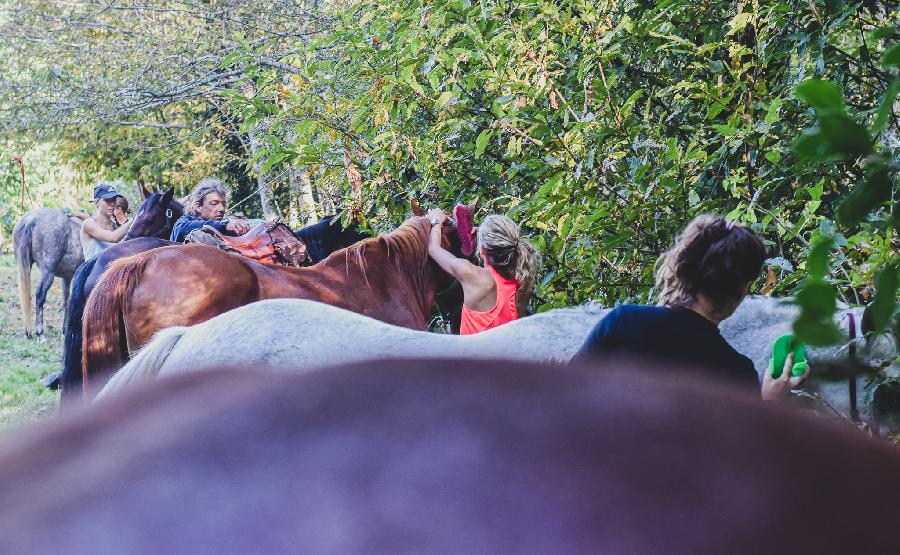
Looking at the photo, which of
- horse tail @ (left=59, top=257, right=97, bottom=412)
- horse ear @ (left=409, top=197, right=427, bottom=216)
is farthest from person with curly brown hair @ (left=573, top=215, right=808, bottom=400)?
→ horse tail @ (left=59, top=257, right=97, bottom=412)

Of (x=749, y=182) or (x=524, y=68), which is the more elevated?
(x=524, y=68)

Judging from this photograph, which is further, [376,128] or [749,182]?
[376,128]

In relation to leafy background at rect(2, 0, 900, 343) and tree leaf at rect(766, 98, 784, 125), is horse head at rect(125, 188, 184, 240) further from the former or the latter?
tree leaf at rect(766, 98, 784, 125)

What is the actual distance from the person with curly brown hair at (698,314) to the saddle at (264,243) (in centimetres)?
351

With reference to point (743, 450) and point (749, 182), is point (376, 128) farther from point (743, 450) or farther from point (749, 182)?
point (743, 450)

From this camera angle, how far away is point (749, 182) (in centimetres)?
309

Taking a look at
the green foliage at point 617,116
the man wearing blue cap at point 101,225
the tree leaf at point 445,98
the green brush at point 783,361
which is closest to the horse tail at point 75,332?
the green foliage at point 617,116

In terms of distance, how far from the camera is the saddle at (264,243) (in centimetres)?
532

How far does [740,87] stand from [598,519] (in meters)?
2.85

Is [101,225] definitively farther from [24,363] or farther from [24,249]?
[24,249]

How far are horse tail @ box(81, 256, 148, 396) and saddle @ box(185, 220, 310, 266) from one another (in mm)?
669

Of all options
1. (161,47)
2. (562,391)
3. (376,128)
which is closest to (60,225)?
(161,47)

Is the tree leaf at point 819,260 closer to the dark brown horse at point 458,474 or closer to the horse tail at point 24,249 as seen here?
the dark brown horse at point 458,474

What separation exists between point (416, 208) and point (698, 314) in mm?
3010
